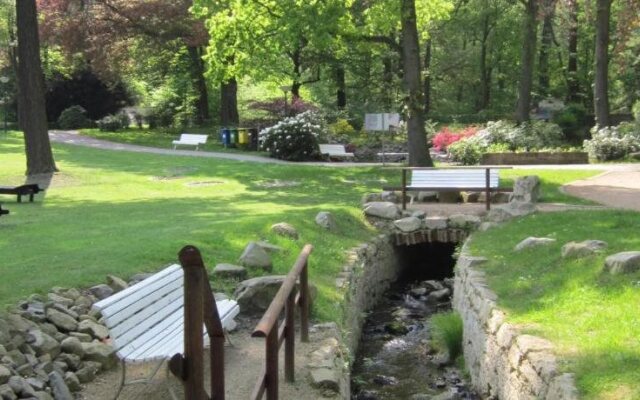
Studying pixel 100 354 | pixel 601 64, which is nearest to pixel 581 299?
pixel 100 354

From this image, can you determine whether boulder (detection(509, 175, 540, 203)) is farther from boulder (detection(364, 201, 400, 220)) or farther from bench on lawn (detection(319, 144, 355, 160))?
bench on lawn (detection(319, 144, 355, 160))

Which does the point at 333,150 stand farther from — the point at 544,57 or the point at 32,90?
the point at 544,57

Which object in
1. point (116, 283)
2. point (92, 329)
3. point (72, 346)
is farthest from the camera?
point (116, 283)

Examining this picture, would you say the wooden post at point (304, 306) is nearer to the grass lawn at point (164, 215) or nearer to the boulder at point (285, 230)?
the grass lawn at point (164, 215)

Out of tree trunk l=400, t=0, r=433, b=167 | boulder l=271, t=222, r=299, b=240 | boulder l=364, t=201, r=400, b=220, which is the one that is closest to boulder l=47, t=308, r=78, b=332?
boulder l=271, t=222, r=299, b=240

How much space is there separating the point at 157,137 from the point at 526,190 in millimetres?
22958

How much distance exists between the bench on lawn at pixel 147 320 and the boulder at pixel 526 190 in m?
9.71

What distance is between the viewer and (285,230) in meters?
11.5

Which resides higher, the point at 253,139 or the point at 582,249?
the point at 253,139

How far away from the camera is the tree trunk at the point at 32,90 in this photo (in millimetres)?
19484

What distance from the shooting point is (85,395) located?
5.83 meters

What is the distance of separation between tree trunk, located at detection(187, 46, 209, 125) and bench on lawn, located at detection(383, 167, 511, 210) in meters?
25.1

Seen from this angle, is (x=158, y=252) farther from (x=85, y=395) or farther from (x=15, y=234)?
(x=85, y=395)

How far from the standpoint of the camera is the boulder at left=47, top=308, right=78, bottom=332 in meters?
6.50
